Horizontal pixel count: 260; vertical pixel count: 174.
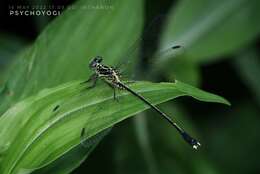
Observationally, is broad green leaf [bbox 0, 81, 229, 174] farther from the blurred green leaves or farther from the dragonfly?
the blurred green leaves

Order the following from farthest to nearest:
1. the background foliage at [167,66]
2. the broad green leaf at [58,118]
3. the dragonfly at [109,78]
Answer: the background foliage at [167,66], the dragonfly at [109,78], the broad green leaf at [58,118]

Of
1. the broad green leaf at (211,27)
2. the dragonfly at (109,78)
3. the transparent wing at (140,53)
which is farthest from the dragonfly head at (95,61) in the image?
the broad green leaf at (211,27)

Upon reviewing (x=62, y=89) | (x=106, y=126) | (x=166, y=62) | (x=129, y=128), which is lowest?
(x=106, y=126)

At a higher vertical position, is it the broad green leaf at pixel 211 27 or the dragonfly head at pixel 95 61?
the broad green leaf at pixel 211 27

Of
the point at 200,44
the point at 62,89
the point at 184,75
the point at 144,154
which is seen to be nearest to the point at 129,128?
the point at 144,154

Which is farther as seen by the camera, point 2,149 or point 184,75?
point 184,75

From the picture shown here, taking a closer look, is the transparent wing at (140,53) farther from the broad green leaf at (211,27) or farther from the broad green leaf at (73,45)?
Result: the broad green leaf at (211,27)

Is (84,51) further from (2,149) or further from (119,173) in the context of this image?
(119,173)

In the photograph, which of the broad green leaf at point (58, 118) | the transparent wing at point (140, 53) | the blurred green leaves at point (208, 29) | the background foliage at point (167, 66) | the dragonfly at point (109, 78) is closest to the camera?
the broad green leaf at point (58, 118)
